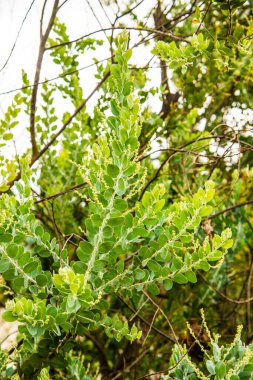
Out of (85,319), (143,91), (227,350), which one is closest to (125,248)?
(85,319)

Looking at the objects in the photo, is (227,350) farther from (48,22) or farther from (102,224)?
(48,22)

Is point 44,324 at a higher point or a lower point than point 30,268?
lower

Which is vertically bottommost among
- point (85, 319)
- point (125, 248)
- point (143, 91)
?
point (85, 319)

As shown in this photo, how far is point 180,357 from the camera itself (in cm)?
156

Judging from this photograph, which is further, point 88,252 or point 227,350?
point 227,350

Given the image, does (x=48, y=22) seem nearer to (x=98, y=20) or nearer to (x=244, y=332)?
(x=98, y=20)

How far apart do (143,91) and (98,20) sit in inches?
21.8

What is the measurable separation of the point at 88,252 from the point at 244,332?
6.50ft

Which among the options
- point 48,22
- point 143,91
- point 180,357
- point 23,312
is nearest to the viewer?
point 23,312

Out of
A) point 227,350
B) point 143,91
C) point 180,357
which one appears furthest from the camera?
point 143,91

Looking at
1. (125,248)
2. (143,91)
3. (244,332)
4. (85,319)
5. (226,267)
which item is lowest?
(244,332)

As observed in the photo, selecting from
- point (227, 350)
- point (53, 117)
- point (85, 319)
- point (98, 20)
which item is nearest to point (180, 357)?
point (227, 350)

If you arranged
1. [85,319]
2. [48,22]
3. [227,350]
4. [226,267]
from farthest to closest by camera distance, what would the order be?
[226,267]
[48,22]
[227,350]
[85,319]

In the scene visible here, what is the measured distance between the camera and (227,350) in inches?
56.9
